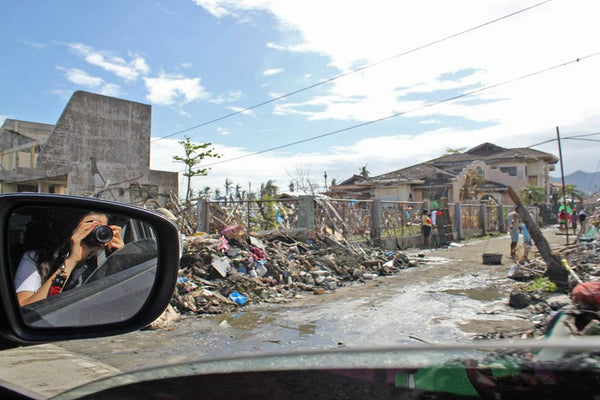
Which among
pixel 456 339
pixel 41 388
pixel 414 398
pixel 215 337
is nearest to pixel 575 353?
pixel 414 398

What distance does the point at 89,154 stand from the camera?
2317 centimetres

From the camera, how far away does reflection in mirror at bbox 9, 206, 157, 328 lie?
1390mm

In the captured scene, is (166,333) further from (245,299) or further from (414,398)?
(414,398)

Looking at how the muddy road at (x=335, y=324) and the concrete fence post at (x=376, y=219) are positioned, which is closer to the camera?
the muddy road at (x=335, y=324)

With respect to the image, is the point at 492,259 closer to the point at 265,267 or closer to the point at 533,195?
the point at 265,267

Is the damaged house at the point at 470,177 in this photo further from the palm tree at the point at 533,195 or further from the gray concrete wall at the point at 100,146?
the gray concrete wall at the point at 100,146

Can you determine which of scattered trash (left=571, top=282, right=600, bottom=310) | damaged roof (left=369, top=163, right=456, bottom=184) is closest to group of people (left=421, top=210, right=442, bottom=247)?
damaged roof (left=369, top=163, right=456, bottom=184)

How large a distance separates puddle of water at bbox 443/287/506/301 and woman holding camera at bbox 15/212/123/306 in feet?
27.2

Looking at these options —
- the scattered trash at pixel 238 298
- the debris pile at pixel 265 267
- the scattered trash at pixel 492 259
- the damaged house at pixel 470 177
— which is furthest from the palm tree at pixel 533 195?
the scattered trash at pixel 238 298

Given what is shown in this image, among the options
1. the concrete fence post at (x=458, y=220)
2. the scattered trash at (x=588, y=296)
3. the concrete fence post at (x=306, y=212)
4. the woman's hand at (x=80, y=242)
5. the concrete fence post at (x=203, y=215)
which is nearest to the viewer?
the woman's hand at (x=80, y=242)

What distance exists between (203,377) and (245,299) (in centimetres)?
800

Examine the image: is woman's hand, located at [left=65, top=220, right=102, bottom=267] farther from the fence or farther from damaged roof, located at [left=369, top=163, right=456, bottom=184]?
damaged roof, located at [left=369, top=163, right=456, bottom=184]

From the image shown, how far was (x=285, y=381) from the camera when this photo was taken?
1.00 m

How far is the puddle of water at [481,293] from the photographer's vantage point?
28.5 ft
